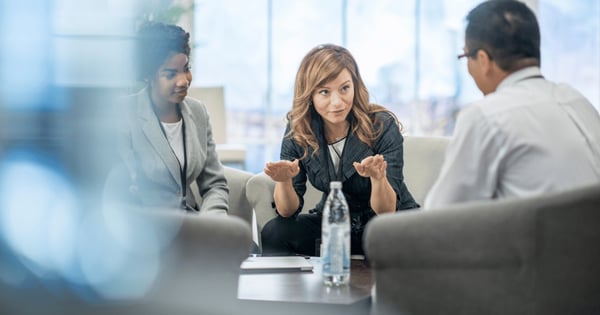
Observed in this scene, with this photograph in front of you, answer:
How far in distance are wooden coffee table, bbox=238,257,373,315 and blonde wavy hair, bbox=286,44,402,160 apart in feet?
2.81

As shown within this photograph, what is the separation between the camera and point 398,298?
173 centimetres

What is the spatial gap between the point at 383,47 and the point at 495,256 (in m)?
5.11

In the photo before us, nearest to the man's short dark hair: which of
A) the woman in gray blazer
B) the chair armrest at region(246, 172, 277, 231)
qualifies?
the woman in gray blazer

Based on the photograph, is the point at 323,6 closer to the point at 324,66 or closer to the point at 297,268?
the point at 324,66

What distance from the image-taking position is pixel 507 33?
198cm

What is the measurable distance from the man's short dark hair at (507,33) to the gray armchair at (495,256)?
1.52ft

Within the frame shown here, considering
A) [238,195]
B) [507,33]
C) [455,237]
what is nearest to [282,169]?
[238,195]

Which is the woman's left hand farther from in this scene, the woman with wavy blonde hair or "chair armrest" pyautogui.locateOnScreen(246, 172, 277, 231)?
"chair armrest" pyautogui.locateOnScreen(246, 172, 277, 231)

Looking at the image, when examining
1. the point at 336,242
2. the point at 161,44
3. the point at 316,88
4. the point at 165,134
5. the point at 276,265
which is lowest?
the point at 276,265

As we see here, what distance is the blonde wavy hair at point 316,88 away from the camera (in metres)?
2.86

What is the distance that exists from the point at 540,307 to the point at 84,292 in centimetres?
90

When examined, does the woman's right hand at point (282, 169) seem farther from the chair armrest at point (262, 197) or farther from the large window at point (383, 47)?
the large window at point (383, 47)

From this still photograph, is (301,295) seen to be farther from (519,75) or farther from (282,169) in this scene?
(282,169)

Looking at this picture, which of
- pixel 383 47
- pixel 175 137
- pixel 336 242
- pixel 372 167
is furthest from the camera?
pixel 383 47
